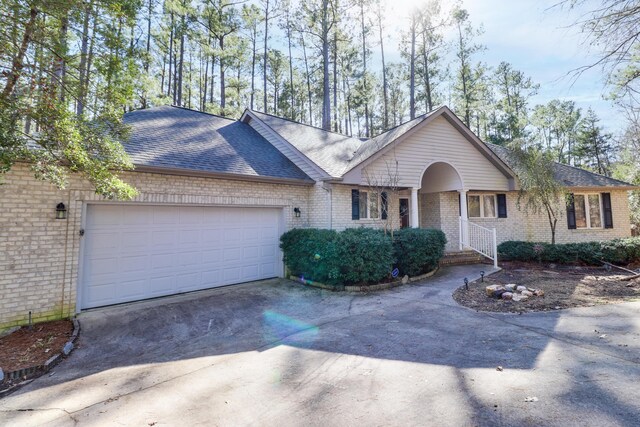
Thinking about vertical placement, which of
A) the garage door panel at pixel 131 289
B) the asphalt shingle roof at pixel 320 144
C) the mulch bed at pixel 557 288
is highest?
the asphalt shingle roof at pixel 320 144

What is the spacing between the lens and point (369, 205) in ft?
36.8

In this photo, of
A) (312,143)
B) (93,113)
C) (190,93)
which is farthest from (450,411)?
(190,93)

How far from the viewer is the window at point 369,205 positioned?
11.0 m

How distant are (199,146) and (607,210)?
17.9 m

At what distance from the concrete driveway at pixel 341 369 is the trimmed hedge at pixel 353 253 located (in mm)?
1511

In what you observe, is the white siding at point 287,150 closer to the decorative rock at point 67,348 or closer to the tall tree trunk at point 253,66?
the decorative rock at point 67,348

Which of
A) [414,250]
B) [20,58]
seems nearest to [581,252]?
[414,250]

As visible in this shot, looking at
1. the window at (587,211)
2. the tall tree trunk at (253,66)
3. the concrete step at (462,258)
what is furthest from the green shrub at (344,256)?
the tall tree trunk at (253,66)

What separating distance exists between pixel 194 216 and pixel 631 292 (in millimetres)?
11444

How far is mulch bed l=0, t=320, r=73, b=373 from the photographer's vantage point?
4.39 meters

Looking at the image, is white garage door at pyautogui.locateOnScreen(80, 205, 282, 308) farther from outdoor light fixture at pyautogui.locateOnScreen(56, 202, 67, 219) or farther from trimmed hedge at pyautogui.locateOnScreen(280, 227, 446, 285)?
trimmed hedge at pyautogui.locateOnScreen(280, 227, 446, 285)

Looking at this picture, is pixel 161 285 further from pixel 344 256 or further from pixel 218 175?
pixel 344 256

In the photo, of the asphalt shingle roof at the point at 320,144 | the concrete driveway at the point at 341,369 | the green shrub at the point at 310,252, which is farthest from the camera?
the asphalt shingle roof at the point at 320,144

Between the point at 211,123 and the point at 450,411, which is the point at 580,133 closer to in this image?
the point at 211,123
